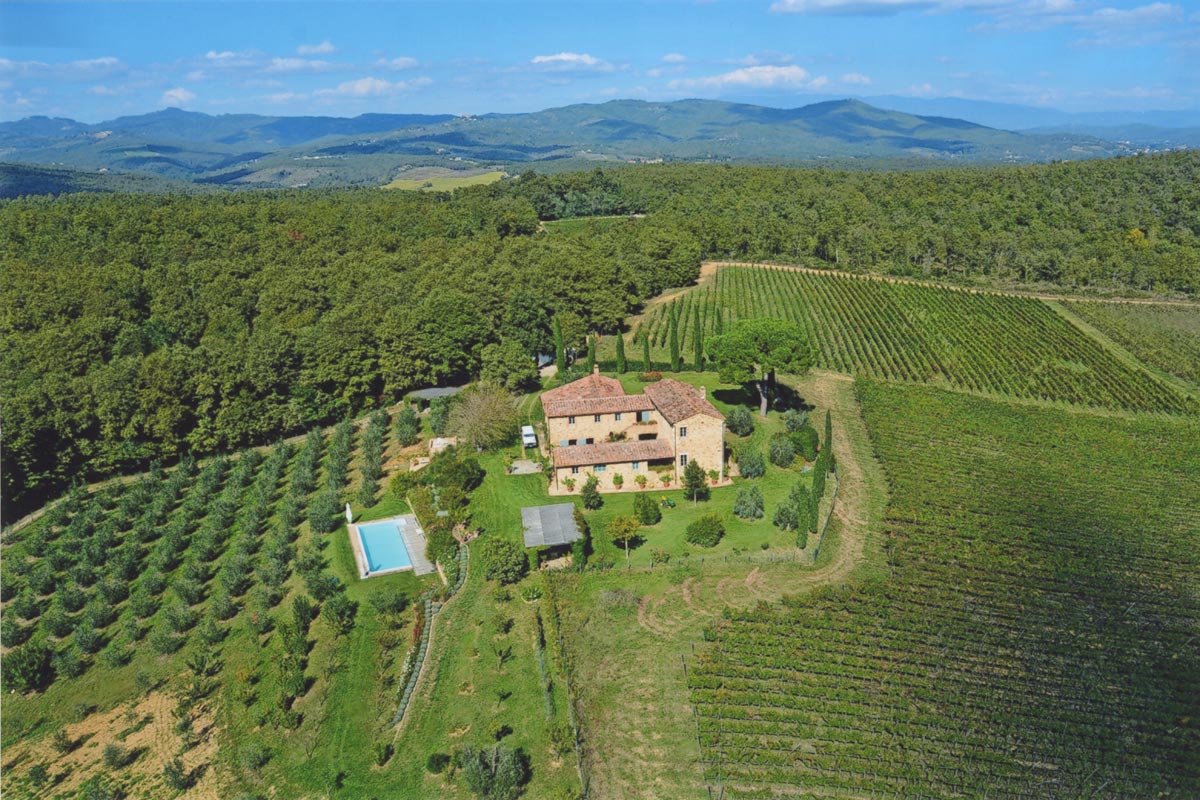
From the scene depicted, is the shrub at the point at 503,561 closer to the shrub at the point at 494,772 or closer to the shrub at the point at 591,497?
the shrub at the point at 591,497

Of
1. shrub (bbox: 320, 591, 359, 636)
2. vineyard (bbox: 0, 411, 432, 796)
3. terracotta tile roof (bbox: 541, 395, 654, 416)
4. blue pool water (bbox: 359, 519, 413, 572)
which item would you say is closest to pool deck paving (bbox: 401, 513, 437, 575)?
blue pool water (bbox: 359, 519, 413, 572)

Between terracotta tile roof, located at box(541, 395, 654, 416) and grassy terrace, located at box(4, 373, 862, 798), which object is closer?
grassy terrace, located at box(4, 373, 862, 798)

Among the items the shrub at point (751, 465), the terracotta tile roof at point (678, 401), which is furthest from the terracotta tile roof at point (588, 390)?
the shrub at point (751, 465)

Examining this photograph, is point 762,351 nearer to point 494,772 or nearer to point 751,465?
point 751,465

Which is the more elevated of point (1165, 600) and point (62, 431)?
point (62, 431)

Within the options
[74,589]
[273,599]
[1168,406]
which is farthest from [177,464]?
[1168,406]

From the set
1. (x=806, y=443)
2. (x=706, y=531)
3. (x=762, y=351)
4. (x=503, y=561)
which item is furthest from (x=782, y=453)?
(x=503, y=561)

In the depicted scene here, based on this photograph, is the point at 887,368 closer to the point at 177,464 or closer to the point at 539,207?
the point at 177,464

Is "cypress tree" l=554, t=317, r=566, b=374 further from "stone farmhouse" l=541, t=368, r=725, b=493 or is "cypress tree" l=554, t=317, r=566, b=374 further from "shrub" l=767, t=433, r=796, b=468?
"shrub" l=767, t=433, r=796, b=468

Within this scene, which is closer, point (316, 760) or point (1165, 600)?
point (316, 760)
